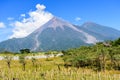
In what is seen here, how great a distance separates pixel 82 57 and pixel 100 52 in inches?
414

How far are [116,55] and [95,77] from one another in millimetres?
83849

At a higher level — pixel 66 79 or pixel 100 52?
pixel 100 52

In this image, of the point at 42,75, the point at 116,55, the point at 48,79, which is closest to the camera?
the point at 48,79

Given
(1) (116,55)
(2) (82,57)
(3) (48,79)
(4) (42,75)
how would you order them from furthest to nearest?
(2) (82,57), (1) (116,55), (4) (42,75), (3) (48,79)

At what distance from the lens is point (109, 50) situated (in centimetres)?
11662

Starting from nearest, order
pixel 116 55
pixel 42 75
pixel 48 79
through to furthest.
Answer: pixel 48 79 → pixel 42 75 → pixel 116 55

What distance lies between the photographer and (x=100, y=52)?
371ft

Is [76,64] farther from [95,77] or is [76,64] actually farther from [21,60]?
[95,77]

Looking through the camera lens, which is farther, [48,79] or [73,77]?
[73,77]

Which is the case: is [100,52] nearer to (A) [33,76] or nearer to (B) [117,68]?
(B) [117,68]

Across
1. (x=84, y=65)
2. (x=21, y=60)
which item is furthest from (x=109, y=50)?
(x=21, y=60)

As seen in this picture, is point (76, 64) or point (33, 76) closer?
point (33, 76)

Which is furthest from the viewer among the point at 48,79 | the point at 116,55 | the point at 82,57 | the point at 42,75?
the point at 82,57

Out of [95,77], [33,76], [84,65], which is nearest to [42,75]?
[33,76]
